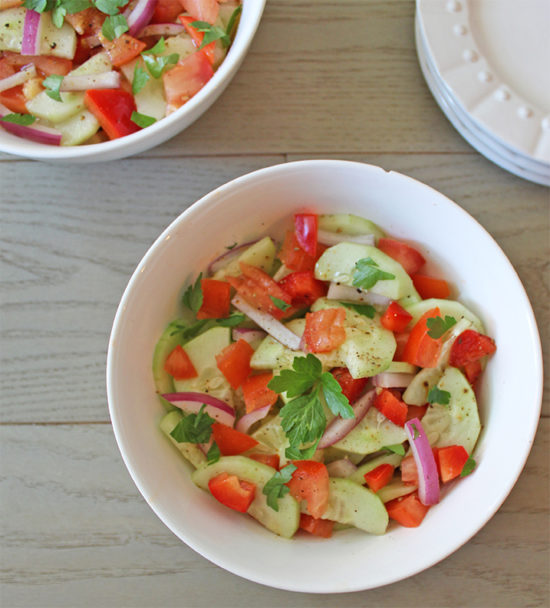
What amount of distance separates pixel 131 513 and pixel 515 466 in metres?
0.80

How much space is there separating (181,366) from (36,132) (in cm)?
56

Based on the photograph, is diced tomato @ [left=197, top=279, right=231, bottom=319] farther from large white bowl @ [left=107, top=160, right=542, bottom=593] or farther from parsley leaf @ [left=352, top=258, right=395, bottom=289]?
parsley leaf @ [left=352, top=258, right=395, bottom=289]

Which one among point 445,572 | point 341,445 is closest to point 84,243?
point 341,445

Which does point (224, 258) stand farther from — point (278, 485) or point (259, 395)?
point (278, 485)

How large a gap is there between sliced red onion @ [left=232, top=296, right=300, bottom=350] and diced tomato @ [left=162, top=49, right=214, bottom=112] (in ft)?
1.38

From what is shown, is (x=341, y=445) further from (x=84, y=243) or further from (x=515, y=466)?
(x=84, y=243)

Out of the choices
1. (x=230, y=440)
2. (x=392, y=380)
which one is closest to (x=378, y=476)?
(x=392, y=380)

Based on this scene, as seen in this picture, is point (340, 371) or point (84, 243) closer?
point (340, 371)

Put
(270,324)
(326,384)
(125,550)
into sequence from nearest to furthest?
(326,384), (270,324), (125,550)

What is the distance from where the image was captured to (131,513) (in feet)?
4.68

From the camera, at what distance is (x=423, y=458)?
1.23 m

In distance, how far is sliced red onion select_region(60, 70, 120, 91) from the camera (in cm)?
134

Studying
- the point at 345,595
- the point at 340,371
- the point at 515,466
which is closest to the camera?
the point at 515,466

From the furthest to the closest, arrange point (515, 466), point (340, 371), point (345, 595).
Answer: point (345, 595), point (340, 371), point (515, 466)
